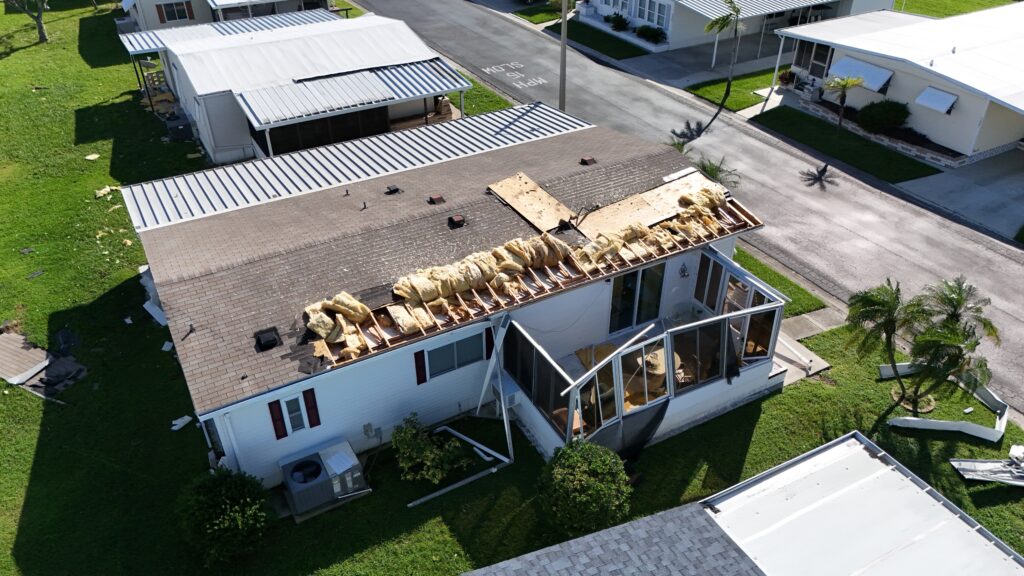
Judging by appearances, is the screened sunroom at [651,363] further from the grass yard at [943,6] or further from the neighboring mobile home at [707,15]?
the grass yard at [943,6]

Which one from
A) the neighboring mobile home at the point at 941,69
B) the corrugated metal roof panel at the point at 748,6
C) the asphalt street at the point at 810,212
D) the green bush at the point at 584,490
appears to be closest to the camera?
the green bush at the point at 584,490

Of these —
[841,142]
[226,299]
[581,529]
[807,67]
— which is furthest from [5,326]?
[807,67]

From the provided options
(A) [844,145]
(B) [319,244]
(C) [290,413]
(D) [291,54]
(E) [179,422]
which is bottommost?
(E) [179,422]

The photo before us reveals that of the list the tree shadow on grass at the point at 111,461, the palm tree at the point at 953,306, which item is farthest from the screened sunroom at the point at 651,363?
the tree shadow on grass at the point at 111,461

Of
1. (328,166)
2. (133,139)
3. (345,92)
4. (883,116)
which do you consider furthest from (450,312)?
(883,116)

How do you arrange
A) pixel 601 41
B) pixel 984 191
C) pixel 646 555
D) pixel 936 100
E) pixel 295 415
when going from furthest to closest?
pixel 601 41 < pixel 936 100 < pixel 984 191 < pixel 295 415 < pixel 646 555

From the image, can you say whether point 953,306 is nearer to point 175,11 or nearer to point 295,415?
point 295,415
